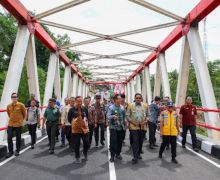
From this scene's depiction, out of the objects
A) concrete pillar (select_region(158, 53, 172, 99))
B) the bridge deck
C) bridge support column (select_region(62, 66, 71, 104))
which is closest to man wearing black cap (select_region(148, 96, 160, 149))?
the bridge deck

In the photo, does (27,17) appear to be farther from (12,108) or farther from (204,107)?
(204,107)

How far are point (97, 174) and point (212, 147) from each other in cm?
381

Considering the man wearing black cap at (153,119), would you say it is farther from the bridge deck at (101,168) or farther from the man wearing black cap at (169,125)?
the man wearing black cap at (169,125)

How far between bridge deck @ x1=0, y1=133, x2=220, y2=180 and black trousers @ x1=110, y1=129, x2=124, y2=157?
0.28 metres

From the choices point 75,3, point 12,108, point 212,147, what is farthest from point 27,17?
point 212,147

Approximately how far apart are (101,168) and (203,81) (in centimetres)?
550

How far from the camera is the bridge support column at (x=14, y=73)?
9.69 meters

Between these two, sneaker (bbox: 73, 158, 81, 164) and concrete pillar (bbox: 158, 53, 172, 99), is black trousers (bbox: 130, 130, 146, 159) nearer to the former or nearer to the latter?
sneaker (bbox: 73, 158, 81, 164)

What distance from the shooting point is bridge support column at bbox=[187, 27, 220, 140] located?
9.89 m

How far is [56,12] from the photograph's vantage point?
11.8m

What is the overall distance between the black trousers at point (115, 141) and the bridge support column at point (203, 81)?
141 inches

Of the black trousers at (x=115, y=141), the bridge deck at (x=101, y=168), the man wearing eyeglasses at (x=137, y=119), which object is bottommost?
the bridge deck at (x=101, y=168)

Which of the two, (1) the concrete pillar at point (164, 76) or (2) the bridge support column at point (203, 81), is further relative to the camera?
(1) the concrete pillar at point (164, 76)

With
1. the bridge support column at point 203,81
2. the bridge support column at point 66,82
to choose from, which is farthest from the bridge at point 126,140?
the bridge support column at point 66,82
